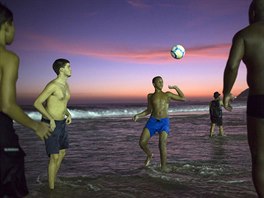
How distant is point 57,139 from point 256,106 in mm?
3245

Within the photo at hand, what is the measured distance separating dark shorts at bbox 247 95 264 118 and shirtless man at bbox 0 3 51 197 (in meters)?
1.97

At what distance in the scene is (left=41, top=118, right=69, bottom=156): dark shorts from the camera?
17.8 feet

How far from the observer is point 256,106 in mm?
3369

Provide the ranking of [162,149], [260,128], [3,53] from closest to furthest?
1. [3,53]
2. [260,128]
3. [162,149]

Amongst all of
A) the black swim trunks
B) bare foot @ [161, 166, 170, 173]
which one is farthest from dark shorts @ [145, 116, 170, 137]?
the black swim trunks

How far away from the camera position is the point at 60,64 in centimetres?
573

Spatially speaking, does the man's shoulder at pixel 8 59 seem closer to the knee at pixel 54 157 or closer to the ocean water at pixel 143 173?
the knee at pixel 54 157

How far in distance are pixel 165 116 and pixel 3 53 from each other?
522 cm

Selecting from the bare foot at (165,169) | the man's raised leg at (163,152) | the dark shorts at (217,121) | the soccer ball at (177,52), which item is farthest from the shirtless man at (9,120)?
the dark shorts at (217,121)

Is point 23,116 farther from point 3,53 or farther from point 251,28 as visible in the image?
point 251,28

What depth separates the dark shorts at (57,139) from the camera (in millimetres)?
5414

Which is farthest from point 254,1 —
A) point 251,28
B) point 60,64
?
point 60,64

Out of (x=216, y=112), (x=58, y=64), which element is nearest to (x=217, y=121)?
(x=216, y=112)

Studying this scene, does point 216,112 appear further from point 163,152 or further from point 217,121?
point 163,152
